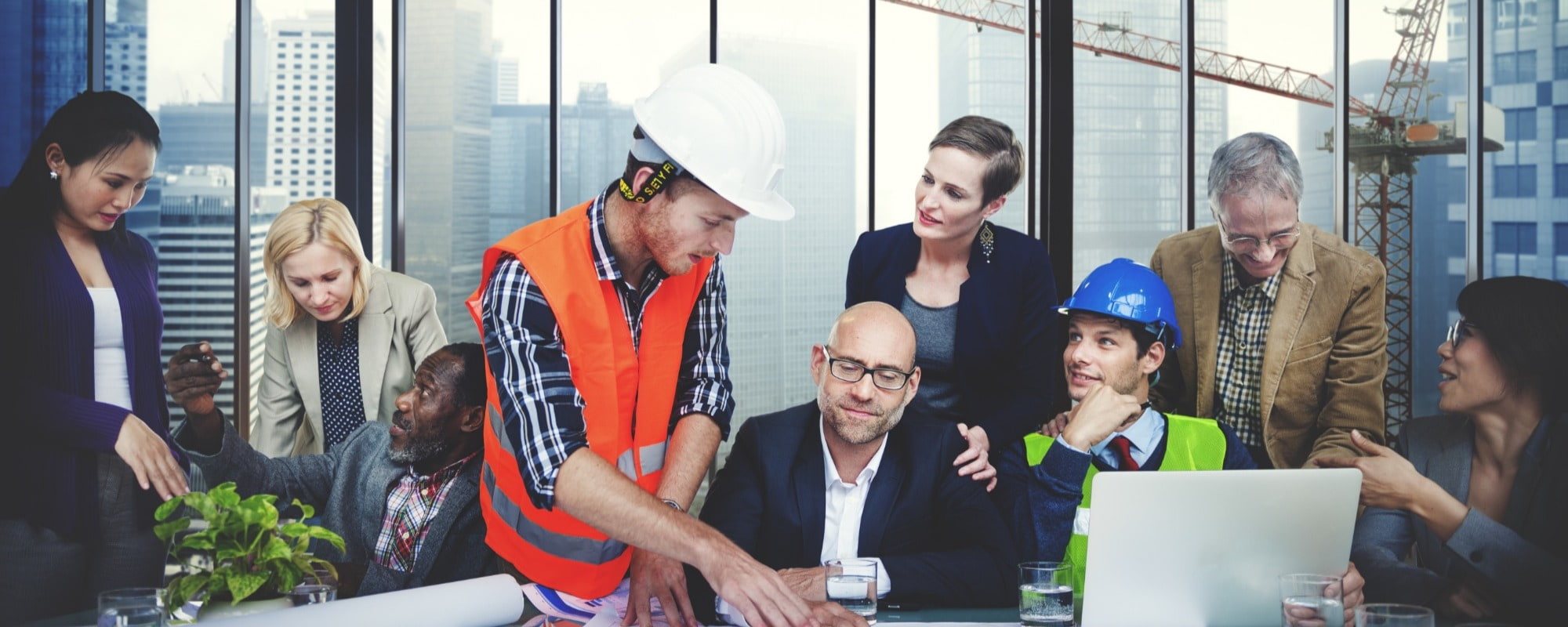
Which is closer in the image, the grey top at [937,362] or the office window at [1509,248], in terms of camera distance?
the grey top at [937,362]

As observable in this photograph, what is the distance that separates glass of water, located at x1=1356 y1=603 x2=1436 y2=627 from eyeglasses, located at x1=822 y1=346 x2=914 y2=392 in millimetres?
1059

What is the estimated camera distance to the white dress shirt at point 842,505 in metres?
2.52

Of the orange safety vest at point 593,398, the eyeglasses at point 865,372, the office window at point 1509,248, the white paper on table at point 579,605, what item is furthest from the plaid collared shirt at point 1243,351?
the white paper on table at point 579,605

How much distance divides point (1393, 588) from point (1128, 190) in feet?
8.68

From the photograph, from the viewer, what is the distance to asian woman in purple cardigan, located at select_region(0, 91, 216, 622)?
3.39 metres

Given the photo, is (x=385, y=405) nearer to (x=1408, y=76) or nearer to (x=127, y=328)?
(x=127, y=328)

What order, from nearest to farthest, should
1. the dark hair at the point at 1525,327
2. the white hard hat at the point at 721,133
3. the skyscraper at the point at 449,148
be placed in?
the white hard hat at the point at 721,133
the dark hair at the point at 1525,327
the skyscraper at the point at 449,148

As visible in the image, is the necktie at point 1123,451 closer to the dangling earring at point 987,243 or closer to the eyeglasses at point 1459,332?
the dangling earring at point 987,243

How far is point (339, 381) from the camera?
12.3ft

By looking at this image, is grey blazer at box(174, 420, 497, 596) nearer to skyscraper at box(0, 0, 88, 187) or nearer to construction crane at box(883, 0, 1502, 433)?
skyscraper at box(0, 0, 88, 187)

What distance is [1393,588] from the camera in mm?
2504

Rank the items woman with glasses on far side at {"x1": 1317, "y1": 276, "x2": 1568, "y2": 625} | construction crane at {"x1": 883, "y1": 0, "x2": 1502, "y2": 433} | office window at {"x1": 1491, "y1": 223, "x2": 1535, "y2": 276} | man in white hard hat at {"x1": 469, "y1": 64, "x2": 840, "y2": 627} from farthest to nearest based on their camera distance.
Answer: construction crane at {"x1": 883, "y1": 0, "x2": 1502, "y2": 433}, office window at {"x1": 1491, "y1": 223, "x2": 1535, "y2": 276}, woman with glasses on far side at {"x1": 1317, "y1": 276, "x2": 1568, "y2": 625}, man in white hard hat at {"x1": 469, "y1": 64, "x2": 840, "y2": 627}

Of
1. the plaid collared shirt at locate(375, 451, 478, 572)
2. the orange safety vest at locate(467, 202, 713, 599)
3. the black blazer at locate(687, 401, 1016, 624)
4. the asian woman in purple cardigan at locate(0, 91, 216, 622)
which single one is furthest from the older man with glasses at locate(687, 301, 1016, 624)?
the asian woman in purple cardigan at locate(0, 91, 216, 622)

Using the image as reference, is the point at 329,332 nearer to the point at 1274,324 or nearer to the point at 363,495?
the point at 363,495
